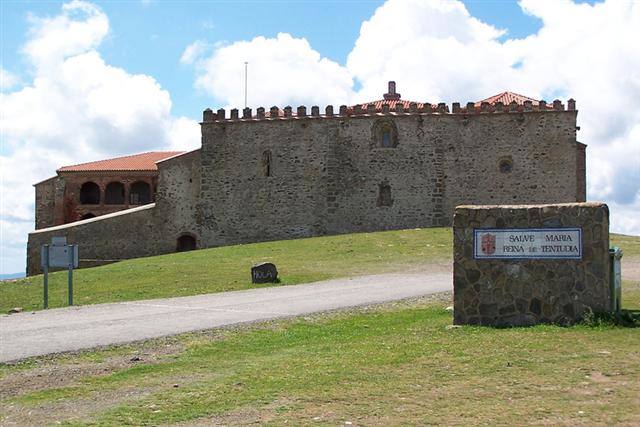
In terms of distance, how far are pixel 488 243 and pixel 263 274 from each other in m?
10.9

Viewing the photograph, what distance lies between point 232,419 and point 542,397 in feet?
9.65

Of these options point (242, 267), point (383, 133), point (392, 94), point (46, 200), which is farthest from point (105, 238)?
point (392, 94)

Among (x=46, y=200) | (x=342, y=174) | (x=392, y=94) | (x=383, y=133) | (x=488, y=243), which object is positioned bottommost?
(x=488, y=243)

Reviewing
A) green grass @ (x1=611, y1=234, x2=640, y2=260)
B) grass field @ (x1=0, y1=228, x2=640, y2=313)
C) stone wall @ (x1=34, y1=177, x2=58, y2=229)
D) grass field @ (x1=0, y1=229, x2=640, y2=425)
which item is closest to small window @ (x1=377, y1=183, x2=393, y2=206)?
grass field @ (x1=0, y1=228, x2=640, y2=313)

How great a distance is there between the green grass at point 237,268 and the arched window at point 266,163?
6.48 meters

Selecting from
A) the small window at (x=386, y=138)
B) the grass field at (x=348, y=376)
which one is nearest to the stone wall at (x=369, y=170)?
the small window at (x=386, y=138)

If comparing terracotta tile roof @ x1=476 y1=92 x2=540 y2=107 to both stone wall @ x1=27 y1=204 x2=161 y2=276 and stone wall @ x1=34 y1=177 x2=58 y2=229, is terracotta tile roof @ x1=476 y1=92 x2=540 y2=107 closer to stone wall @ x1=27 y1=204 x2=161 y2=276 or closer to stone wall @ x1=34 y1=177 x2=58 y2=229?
stone wall @ x1=27 y1=204 x2=161 y2=276

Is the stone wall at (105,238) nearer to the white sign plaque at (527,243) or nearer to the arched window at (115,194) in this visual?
the arched window at (115,194)

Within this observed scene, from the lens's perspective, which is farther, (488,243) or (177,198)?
(177,198)

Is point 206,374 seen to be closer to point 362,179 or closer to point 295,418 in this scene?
point 295,418

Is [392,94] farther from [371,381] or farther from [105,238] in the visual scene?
[371,381]

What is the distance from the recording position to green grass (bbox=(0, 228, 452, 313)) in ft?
69.7

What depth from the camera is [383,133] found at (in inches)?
1608

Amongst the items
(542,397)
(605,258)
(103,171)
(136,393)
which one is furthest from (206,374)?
(103,171)
